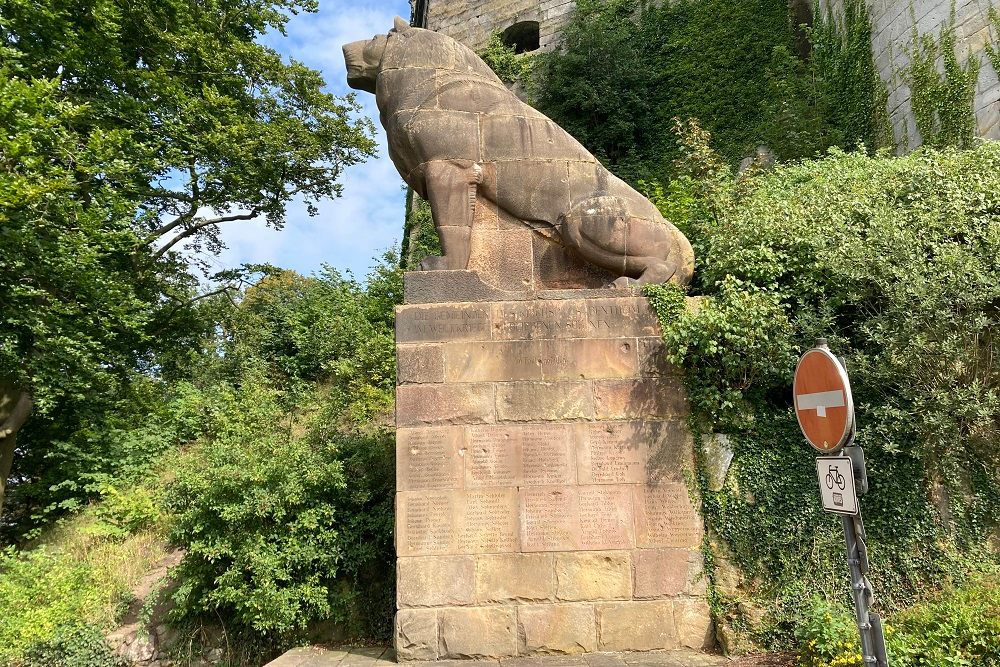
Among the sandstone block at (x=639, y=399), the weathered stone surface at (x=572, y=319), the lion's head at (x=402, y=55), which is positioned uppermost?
the lion's head at (x=402, y=55)

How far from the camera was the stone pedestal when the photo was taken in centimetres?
480

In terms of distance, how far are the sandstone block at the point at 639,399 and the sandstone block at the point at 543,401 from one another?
107 millimetres

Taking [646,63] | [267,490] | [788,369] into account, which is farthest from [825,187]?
[646,63]

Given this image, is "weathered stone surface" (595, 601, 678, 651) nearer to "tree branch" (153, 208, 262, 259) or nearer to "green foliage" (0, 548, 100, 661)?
"green foliage" (0, 548, 100, 661)

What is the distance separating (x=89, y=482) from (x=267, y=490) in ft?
21.9

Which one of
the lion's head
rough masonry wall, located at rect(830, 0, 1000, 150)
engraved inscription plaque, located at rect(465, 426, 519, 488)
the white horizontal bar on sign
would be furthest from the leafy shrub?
rough masonry wall, located at rect(830, 0, 1000, 150)

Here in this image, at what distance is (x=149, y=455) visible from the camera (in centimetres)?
1098

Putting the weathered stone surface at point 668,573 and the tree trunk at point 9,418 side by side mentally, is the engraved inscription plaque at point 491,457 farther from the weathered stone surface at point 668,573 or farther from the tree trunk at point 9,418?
the tree trunk at point 9,418

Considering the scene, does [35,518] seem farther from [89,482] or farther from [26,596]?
[26,596]

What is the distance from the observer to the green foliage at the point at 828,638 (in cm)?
383

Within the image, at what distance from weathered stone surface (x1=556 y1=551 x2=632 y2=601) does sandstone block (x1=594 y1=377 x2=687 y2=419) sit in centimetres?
113

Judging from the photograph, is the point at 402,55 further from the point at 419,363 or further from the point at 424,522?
the point at 424,522

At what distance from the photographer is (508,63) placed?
62.5 ft

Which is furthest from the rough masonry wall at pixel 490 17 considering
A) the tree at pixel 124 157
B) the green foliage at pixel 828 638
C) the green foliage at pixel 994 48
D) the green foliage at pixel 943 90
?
the green foliage at pixel 828 638
